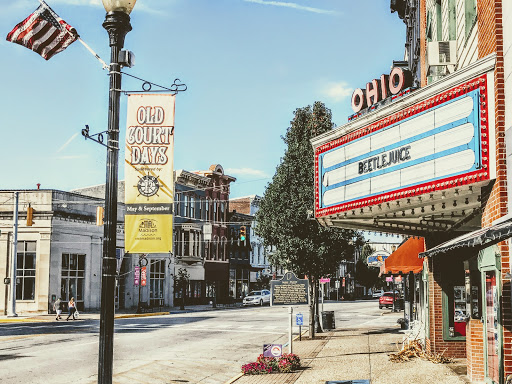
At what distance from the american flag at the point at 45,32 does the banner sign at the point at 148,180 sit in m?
1.40

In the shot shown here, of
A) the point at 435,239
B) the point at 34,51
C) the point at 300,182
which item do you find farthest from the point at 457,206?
the point at 300,182

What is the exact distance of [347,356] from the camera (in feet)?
62.7

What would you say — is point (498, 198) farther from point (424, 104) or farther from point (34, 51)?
point (34, 51)

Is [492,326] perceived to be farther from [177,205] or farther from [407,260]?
[177,205]

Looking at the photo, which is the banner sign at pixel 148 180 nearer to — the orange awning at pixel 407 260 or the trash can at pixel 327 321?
the orange awning at pixel 407 260

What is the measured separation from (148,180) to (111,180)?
64 centimetres

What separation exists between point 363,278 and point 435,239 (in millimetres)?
91912

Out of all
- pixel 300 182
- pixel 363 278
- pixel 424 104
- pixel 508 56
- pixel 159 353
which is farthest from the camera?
pixel 363 278

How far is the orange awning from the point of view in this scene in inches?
813

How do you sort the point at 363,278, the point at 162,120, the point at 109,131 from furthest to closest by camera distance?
the point at 363,278
the point at 162,120
the point at 109,131

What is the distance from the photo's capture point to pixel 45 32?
898 cm

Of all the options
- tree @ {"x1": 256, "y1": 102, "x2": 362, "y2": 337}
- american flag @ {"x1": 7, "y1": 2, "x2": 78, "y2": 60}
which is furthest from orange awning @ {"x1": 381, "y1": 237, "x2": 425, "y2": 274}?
american flag @ {"x1": 7, "y1": 2, "x2": 78, "y2": 60}

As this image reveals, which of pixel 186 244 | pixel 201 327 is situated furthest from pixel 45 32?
pixel 186 244

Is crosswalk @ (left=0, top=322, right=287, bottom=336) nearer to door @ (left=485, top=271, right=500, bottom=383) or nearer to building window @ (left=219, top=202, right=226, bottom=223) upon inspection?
door @ (left=485, top=271, right=500, bottom=383)
